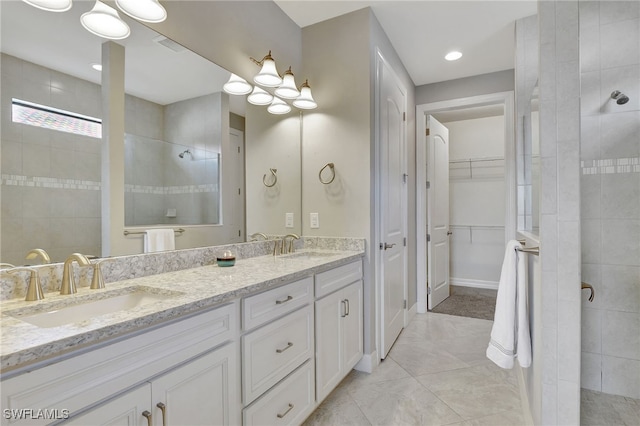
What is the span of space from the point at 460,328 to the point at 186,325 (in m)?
2.98

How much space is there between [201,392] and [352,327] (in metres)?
1.26

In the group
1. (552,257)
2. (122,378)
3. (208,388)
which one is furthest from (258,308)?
(552,257)

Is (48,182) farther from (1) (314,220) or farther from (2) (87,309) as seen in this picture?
(1) (314,220)

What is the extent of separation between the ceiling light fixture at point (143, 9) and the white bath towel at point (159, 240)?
3.07 ft

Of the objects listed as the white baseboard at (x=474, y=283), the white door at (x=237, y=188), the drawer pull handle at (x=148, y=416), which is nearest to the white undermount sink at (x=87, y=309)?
the drawer pull handle at (x=148, y=416)

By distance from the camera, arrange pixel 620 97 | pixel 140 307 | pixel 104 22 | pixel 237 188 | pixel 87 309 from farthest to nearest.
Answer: pixel 237 188
pixel 620 97
pixel 104 22
pixel 87 309
pixel 140 307

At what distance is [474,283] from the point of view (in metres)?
4.84

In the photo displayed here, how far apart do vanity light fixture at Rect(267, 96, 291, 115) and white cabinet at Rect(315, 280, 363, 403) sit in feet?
4.53

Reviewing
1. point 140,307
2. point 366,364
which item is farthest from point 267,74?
point 366,364

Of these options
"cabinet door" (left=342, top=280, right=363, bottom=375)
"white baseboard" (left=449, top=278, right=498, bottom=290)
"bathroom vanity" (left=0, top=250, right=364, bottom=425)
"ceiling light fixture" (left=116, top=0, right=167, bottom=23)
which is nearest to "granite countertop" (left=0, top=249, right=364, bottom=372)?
"bathroom vanity" (left=0, top=250, right=364, bottom=425)

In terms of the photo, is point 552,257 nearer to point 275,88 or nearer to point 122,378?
point 122,378

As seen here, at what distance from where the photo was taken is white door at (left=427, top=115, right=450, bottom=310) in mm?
3832

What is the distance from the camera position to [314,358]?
→ 5.70 feet

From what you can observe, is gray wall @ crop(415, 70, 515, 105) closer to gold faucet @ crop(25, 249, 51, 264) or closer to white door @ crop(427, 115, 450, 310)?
white door @ crop(427, 115, 450, 310)
